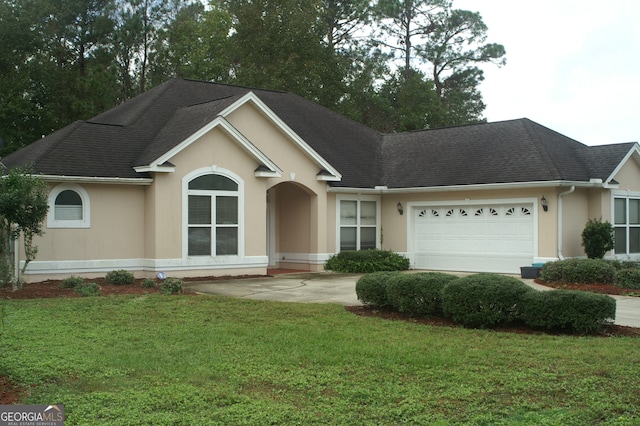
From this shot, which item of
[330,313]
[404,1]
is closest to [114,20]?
[404,1]

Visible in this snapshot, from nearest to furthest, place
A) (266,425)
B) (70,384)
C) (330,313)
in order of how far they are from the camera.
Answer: (266,425) → (70,384) → (330,313)

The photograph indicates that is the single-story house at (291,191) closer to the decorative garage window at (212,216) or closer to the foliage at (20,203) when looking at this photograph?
the decorative garage window at (212,216)

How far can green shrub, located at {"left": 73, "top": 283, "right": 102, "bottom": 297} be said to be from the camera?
47.4ft

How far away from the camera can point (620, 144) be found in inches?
852

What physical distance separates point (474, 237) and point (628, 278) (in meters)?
5.90

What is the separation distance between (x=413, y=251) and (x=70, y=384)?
17.3 metres

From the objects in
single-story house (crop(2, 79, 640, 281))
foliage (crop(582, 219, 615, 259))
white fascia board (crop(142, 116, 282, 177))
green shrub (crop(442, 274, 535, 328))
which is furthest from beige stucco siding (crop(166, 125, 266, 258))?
green shrub (crop(442, 274, 535, 328))

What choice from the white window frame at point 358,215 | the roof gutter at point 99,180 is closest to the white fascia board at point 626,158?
the white window frame at point 358,215

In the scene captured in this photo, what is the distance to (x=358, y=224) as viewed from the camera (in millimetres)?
23734

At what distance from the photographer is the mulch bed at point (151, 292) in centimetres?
721

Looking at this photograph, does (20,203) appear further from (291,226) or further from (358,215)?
(358,215)

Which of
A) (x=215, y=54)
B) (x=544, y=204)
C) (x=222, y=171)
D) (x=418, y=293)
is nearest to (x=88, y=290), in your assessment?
(x=222, y=171)

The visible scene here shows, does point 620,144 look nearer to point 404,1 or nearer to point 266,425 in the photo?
point 266,425

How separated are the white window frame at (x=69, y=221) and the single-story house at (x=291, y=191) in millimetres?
43
